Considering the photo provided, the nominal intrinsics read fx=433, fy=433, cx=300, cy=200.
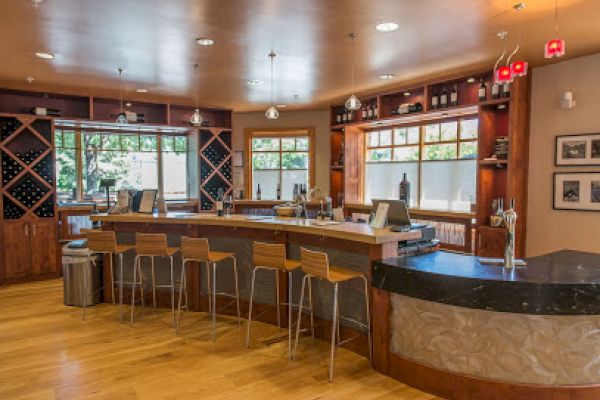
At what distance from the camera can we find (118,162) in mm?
7363

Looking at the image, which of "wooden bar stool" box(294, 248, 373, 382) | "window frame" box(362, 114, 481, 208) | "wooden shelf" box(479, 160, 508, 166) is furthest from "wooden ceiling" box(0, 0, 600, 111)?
"wooden bar stool" box(294, 248, 373, 382)

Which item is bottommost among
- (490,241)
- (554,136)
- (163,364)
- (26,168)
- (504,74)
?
(163,364)

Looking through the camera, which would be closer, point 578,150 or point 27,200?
point 578,150

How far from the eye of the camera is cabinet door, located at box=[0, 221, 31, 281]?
605 centimetres

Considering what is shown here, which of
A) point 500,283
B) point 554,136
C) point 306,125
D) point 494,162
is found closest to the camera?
point 500,283

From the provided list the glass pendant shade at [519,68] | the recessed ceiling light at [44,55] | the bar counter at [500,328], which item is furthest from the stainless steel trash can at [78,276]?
the glass pendant shade at [519,68]

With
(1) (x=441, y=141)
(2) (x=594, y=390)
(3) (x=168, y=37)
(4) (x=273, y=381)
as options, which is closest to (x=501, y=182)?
(1) (x=441, y=141)

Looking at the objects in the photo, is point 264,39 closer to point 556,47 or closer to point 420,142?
point 556,47

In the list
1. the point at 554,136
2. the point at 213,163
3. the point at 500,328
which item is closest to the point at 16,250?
the point at 213,163

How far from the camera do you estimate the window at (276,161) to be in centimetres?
841

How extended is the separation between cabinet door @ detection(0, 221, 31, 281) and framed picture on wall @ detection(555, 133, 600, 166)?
6.96m

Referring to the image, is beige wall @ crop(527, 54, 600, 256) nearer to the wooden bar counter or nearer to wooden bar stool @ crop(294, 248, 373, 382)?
the wooden bar counter

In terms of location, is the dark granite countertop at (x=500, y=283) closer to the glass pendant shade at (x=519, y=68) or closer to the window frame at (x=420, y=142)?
the glass pendant shade at (x=519, y=68)

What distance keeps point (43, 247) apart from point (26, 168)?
3.82ft
